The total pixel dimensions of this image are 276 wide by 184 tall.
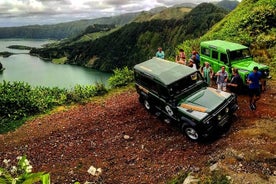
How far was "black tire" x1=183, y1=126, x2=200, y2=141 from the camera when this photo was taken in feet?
38.4

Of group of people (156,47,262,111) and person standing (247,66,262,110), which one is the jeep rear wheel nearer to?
group of people (156,47,262,111)

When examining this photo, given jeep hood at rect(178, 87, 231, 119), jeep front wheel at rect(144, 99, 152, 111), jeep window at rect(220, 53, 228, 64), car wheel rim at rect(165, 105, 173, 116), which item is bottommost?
jeep front wheel at rect(144, 99, 152, 111)

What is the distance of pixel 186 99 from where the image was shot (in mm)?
12594

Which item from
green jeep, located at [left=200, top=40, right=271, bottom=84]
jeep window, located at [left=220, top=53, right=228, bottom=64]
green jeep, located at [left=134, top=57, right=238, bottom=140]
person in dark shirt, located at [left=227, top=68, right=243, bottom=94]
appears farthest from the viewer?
jeep window, located at [left=220, top=53, right=228, bottom=64]

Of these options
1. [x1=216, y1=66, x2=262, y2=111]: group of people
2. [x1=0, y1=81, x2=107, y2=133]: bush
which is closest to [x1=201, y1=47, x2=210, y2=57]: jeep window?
[x1=216, y1=66, x2=262, y2=111]: group of people

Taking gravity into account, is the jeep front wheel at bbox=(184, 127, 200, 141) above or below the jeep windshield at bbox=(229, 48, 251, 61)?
below

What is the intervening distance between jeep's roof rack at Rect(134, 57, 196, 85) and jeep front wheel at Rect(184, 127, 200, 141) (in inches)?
81.6

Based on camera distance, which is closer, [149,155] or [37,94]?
[149,155]

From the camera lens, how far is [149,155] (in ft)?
39.6

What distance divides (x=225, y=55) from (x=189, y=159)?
23.4ft

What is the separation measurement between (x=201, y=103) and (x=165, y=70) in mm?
2426

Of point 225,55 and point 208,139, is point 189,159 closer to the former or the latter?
point 208,139

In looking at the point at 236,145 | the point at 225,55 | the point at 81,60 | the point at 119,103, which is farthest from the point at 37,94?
the point at 81,60

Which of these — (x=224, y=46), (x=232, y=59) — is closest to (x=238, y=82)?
(x=232, y=59)
